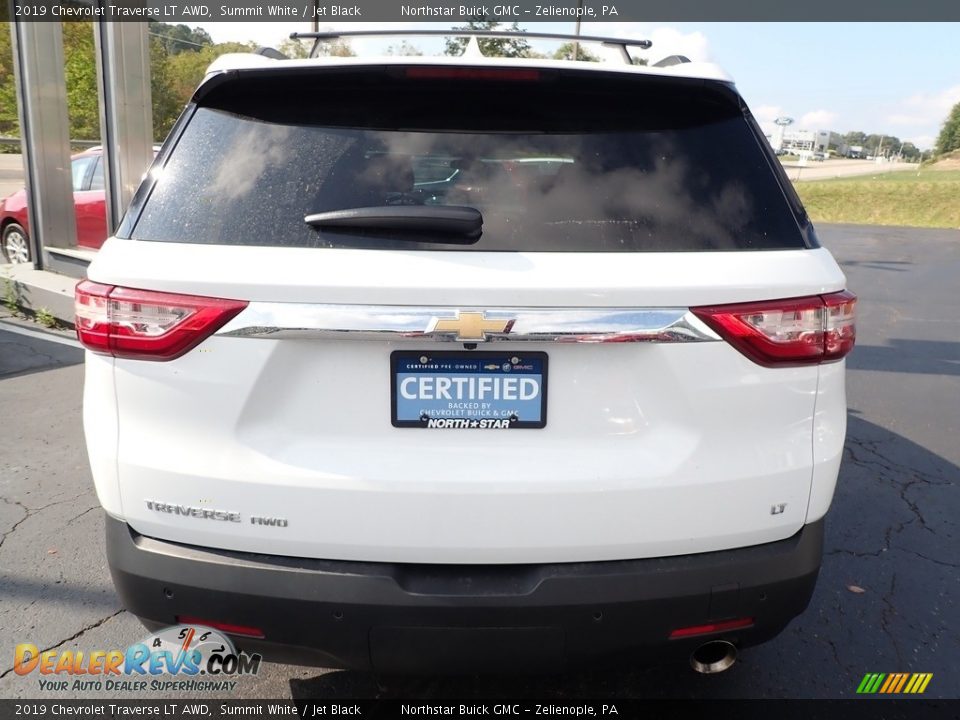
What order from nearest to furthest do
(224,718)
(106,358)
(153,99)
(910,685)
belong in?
(106,358), (224,718), (910,685), (153,99)

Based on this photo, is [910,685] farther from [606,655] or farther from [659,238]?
[659,238]

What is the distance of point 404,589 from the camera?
1773mm

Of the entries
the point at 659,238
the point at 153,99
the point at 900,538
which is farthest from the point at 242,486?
the point at 153,99

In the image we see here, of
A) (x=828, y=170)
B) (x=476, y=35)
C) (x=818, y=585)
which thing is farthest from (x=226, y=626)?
(x=828, y=170)

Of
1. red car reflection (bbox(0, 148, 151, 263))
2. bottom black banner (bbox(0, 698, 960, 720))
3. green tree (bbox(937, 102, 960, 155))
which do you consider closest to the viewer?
bottom black banner (bbox(0, 698, 960, 720))

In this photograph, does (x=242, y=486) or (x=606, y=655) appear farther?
(x=606, y=655)

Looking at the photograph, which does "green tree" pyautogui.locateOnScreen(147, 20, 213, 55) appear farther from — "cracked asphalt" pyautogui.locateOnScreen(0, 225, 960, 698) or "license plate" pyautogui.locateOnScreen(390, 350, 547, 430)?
"license plate" pyautogui.locateOnScreen(390, 350, 547, 430)

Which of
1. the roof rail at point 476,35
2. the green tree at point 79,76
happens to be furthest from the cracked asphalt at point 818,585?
the green tree at point 79,76

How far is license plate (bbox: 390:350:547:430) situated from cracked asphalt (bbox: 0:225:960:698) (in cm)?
121

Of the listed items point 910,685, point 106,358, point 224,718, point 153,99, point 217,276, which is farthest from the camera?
point 153,99

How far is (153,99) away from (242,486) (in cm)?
834

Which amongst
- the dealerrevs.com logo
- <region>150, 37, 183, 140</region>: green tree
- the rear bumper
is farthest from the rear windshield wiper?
<region>150, 37, 183, 140</region>: green tree

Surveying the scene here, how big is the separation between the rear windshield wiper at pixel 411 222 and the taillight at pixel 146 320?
29 centimetres

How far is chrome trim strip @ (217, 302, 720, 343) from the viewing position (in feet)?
5.39
